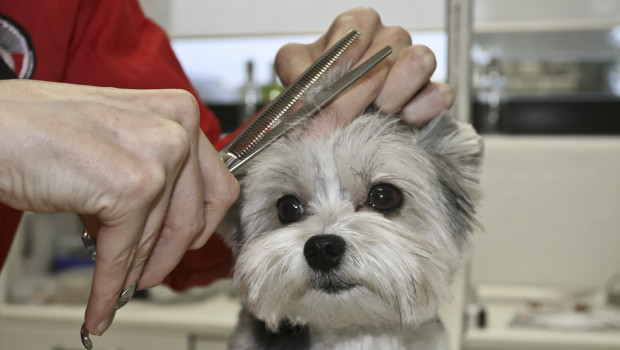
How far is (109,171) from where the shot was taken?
0.61 metres

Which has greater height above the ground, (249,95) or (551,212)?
(249,95)

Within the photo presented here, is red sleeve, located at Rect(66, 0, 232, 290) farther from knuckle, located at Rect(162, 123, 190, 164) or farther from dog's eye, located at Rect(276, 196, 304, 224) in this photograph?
knuckle, located at Rect(162, 123, 190, 164)

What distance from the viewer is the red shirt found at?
1.33 meters

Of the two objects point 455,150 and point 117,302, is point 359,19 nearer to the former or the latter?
point 455,150

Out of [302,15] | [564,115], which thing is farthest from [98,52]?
[564,115]

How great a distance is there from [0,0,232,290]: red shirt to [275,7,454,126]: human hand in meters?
0.31

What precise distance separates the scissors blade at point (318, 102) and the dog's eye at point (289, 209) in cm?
25

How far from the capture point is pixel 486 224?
9.14 ft

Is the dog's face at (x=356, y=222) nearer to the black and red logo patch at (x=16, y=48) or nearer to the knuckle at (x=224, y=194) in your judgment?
the knuckle at (x=224, y=194)

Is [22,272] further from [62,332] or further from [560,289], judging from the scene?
[560,289]

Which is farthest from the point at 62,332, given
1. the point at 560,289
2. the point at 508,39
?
the point at 508,39

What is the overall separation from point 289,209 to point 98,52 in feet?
1.78

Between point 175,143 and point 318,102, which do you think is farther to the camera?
point 318,102

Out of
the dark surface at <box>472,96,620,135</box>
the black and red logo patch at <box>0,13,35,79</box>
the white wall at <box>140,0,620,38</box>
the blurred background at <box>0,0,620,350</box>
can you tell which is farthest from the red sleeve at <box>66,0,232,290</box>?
the dark surface at <box>472,96,620,135</box>
